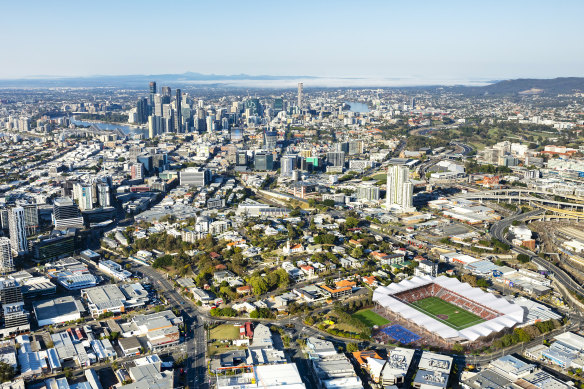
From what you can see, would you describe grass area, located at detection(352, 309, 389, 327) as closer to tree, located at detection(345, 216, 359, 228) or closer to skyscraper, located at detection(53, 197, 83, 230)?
tree, located at detection(345, 216, 359, 228)

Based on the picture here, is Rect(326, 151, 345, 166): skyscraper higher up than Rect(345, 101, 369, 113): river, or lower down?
lower down

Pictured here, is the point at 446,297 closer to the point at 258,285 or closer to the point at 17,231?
the point at 258,285

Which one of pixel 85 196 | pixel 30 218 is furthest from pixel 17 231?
pixel 85 196

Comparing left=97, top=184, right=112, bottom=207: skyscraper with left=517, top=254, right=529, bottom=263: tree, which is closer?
left=517, top=254, right=529, bottom=263: tree

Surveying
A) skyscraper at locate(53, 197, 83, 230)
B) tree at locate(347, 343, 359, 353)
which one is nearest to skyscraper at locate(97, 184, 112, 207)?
skyscraper at locate(53, 197, 83, 230)

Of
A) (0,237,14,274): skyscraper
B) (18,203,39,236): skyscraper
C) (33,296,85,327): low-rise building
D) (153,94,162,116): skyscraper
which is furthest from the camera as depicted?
(153,94,162,116): skyscraper

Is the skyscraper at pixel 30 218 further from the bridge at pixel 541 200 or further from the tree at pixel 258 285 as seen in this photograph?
the bridge at pixel 541 200

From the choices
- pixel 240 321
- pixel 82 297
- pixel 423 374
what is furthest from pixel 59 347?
pixel 423 374
